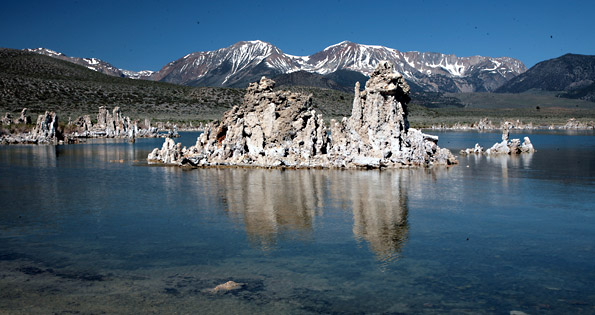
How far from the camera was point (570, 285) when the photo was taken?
12.6 metres

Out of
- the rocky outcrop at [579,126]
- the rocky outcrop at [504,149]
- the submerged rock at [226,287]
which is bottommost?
the submerged rock at [226,287]

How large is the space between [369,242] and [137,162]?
1181 inches

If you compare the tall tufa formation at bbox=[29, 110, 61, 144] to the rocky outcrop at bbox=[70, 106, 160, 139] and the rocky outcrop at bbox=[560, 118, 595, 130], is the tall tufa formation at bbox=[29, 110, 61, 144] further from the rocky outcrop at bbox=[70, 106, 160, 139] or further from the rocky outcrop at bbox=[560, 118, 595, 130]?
the rocky outcrop at bbox=[560, 118, 595, 130]

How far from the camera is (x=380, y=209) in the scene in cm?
2153

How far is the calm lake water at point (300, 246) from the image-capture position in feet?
38.7

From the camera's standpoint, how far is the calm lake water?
11781 mm

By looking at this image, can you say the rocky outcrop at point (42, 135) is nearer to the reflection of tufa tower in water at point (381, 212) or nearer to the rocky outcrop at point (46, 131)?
the rocky outcrop at point (46, 131)

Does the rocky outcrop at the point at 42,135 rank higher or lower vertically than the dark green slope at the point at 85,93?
lower

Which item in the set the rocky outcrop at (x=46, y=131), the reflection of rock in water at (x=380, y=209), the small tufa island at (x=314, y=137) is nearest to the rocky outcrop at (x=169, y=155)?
the small tufa island at (x=314, y=137)

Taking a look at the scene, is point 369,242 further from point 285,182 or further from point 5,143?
point 5,143

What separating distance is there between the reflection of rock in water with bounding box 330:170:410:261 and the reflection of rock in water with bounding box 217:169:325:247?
1.70 metres

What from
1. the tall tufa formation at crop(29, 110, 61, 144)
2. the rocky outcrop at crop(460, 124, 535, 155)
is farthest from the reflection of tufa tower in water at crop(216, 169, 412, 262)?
the tall tufa formation at crop(29, 110, 61, 144)

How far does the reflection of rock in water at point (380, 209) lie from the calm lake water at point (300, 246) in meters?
0.10

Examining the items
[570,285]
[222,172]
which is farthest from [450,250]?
[222,172]
